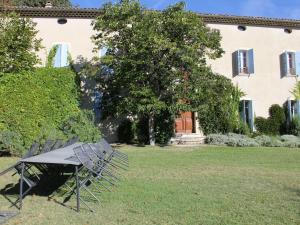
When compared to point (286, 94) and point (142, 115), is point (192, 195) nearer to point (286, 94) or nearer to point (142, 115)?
point (142, 115)

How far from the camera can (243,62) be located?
75.7ft

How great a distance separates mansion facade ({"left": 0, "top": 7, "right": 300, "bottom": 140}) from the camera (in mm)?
20984

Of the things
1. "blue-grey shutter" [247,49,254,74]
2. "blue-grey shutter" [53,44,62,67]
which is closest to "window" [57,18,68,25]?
"blue-grey shutter" [53,44,62,67]

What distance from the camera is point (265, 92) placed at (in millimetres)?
23438

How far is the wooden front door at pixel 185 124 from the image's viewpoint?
838 inches

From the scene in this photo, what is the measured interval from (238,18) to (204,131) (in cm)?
672

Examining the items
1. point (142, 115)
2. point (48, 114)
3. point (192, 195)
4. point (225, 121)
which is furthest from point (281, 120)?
point (192, 195)

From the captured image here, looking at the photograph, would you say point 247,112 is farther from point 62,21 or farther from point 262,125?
point 62,21

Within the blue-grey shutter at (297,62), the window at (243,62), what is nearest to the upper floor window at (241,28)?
the window at (243,62)

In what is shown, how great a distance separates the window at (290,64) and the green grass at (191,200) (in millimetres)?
14257

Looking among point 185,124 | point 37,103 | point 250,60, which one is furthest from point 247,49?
point 37,103

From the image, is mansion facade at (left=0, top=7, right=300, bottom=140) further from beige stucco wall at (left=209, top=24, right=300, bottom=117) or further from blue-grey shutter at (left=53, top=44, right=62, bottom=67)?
blue-grey shutter at (left=53, top=44, right=62, bottom=67)

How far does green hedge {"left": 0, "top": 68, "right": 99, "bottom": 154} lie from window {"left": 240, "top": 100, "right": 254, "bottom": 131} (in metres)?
9.84

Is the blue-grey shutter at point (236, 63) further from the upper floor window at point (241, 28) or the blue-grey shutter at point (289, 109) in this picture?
the blue-grey shutter at point (289, 109)
